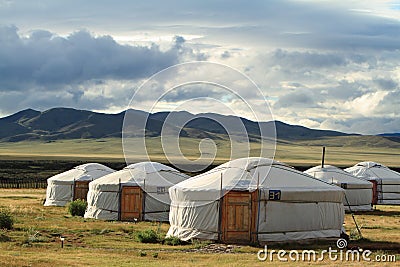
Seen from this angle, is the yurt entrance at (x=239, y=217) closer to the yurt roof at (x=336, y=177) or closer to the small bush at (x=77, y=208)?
the small bush at (x=77, y=208)

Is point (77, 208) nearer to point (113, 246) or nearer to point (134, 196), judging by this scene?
point (134, 196)

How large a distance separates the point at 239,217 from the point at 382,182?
21.9 meters

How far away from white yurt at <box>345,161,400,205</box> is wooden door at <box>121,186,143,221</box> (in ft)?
53.7

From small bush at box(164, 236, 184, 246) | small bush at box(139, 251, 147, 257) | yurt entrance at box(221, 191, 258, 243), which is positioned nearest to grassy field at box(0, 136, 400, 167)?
small bush at box(164, 236, 184, 246)

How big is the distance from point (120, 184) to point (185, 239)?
782 cm

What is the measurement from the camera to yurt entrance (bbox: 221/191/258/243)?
63.9ft

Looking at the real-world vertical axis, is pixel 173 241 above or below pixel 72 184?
below

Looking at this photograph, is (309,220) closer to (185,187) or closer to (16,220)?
(185,187)

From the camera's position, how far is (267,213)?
19422mm

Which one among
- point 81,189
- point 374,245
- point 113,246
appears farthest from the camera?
point 81,189

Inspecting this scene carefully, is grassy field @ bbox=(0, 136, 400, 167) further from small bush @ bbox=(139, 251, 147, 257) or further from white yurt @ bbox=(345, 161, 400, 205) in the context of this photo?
small bush @ bbox=(139, 251, 147, 257)

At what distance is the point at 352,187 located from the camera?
32.5 m

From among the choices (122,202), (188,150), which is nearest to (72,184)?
(122,202)

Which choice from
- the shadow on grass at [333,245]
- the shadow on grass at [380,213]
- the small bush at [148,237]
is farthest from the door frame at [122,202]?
the shadow on grass at [380,213]
